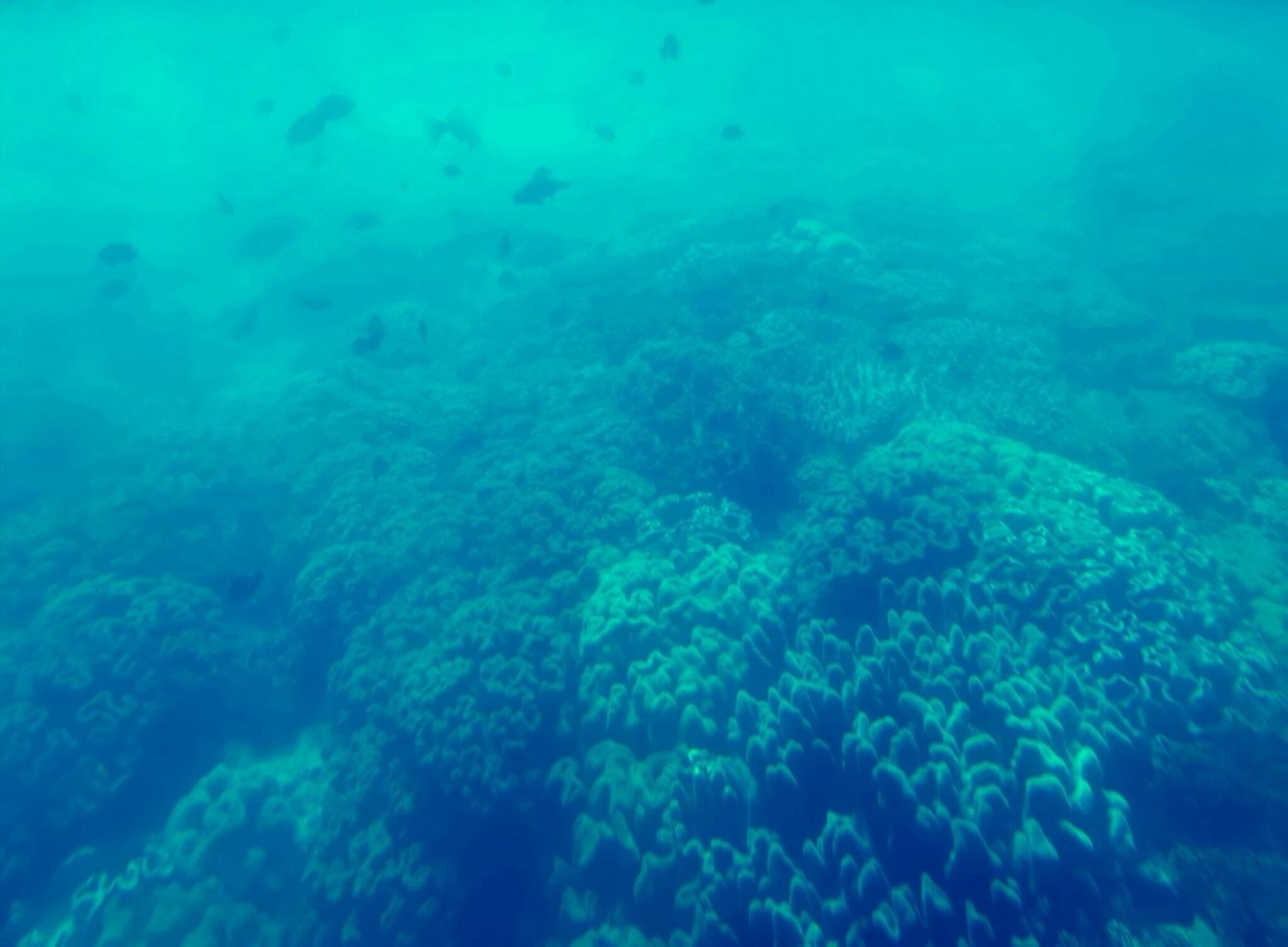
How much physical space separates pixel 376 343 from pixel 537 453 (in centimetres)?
346

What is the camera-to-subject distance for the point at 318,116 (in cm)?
1848

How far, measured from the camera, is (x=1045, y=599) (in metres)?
7.29

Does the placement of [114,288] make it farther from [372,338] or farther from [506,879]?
[506,879]

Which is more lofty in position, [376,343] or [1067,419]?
[376,343]

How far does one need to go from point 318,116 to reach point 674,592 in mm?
18317

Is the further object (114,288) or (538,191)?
(114,288)

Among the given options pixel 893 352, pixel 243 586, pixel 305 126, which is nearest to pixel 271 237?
pixel 305 126

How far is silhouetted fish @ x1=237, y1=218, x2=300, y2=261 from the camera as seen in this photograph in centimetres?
2545

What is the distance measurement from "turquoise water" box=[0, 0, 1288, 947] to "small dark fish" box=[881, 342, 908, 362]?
13cm

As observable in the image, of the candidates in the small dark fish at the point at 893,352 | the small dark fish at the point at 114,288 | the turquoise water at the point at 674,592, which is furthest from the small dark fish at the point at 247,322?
the small dark fish at the point at 893,352

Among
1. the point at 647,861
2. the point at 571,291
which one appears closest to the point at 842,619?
the point at 647,861

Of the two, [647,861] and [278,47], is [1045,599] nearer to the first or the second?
[647,861]

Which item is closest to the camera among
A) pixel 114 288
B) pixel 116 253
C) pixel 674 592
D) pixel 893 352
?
pixel 674 592

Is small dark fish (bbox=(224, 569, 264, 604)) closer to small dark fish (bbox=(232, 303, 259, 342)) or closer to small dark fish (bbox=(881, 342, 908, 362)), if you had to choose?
small dark fish (bbox=(881, 342, 908, 362))
